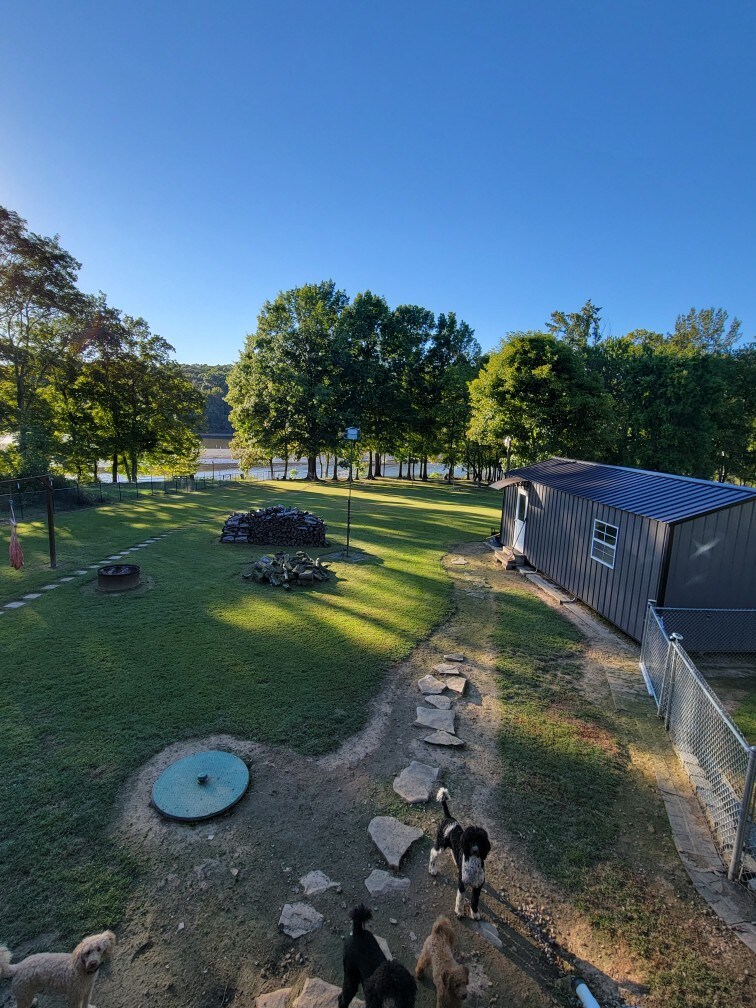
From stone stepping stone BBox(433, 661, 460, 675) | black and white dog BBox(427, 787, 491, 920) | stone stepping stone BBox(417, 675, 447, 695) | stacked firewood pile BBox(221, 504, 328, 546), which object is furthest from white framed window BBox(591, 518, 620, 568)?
stacked firewood pile BBox(221, 504, 328, 546)

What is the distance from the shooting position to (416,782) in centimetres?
454

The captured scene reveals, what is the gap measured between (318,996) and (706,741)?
441 cm

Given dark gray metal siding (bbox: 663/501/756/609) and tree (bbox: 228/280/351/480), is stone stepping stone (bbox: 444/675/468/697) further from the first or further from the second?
tree (bbox: 228/280/351/480)

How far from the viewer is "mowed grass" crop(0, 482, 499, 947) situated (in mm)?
3553

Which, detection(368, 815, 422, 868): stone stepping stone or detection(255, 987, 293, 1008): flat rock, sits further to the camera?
detection(368, 815, 422, 868): stone stepping stone

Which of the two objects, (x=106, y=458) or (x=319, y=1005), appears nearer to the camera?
(x=319, y=1005)

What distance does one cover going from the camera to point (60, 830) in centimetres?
380

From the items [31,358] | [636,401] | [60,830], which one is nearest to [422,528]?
[60,830]

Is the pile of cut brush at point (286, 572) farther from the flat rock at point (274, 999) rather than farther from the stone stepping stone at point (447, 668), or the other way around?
the flat rock at point (274, 999)

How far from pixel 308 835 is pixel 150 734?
2.32m

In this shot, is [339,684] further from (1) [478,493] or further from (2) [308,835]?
(1) [478,493]

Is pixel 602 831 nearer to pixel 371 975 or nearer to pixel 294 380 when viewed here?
pixel 371 975

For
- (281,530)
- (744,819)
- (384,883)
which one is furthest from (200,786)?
(281,530)

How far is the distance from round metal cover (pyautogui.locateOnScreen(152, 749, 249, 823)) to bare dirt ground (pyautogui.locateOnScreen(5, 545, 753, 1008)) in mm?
99
